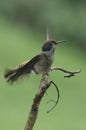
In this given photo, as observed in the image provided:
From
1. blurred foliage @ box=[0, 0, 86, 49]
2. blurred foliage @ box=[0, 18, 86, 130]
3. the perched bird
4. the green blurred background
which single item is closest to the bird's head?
the perched bird

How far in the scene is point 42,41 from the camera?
32.6 ft

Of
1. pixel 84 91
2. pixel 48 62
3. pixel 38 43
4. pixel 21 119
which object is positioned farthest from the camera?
pixel 38 43

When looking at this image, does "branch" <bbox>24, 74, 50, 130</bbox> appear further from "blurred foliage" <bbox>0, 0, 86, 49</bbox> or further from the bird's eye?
"blurred foliage" <bbox>0, 0, 86, 49</bbox>

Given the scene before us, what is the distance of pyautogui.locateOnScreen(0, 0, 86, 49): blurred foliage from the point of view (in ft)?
31.3

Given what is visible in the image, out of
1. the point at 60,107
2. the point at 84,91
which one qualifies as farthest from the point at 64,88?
the point at 60,107

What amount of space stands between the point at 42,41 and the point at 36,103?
831 centimetres

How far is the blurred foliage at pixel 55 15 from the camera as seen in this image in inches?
376

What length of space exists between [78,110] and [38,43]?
2707mm

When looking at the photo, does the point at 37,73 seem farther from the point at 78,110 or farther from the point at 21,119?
the point at 78,110

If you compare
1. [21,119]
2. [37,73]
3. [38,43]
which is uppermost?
[37,73]

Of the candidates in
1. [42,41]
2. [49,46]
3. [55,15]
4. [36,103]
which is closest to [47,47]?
[49,46]

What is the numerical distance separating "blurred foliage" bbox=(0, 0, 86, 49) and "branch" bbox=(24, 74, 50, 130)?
24.9ft

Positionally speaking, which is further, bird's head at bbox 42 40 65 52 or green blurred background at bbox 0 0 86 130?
green blurred background at bbox 0 0 86 130

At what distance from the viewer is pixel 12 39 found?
1030 centimetres
